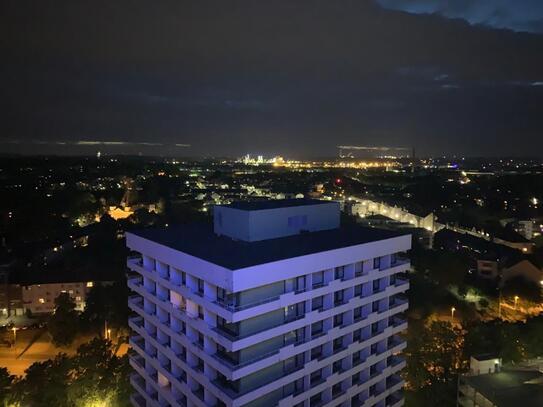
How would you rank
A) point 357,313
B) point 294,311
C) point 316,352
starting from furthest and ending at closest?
point 357,313 → point 316,352 → point 294,311

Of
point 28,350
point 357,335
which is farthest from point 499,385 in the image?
point 28,350

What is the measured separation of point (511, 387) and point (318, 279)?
8744 mm

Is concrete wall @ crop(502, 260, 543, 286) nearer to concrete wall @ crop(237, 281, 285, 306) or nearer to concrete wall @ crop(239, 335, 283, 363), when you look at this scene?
concrete wall @ crop(239, 335, 283, 363)

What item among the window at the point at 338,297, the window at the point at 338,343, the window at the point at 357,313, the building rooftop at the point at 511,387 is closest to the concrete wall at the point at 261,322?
the window at the point at 338,297

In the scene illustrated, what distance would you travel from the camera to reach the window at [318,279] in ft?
40.3

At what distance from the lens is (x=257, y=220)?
44.1 feet

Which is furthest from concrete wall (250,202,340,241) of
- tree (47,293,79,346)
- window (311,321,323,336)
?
tree (47,293,79,346)

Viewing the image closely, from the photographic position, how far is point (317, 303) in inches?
492

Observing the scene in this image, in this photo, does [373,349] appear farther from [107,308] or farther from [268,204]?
[107,308]

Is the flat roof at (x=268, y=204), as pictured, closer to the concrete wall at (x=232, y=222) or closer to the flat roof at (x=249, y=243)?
the concrete wall at (x=232, y=222)

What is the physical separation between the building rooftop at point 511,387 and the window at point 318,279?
7781 millimetres

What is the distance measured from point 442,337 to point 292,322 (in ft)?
33.9

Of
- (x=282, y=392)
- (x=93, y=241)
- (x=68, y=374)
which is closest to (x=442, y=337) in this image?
(x=282, y=392)

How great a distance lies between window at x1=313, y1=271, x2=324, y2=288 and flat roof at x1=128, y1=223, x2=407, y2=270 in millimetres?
757
